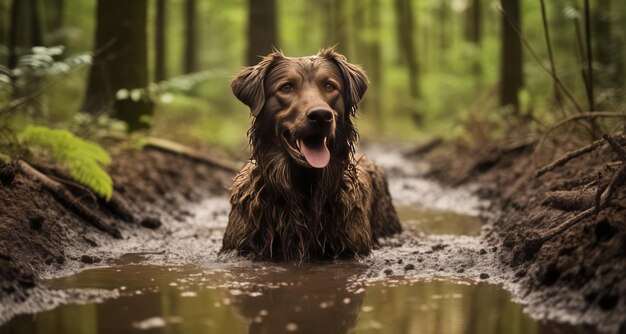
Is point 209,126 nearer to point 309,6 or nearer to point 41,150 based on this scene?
point 41,150

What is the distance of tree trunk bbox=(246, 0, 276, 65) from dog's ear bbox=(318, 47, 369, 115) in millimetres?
8202

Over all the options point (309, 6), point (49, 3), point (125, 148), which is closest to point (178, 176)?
point (125, 148)

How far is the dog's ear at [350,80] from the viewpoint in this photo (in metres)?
5.96

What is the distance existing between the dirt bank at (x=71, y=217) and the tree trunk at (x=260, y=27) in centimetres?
463

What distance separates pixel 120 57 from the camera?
9969 millimetres

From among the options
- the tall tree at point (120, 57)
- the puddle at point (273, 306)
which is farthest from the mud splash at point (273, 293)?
the tall tree at point (120, 57)

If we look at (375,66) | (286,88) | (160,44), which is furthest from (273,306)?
(375,66)

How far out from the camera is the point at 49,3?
2038cm

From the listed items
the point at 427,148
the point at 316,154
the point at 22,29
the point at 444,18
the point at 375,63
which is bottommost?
the point at 427,148

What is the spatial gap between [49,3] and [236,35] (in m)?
14.1

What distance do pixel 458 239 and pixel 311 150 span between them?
7.06ft

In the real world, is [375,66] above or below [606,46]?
below

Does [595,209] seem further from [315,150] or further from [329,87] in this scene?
[329,87]

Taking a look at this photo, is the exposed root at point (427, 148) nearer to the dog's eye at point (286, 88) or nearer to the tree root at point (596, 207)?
the dog's eye at point (286, 88)
